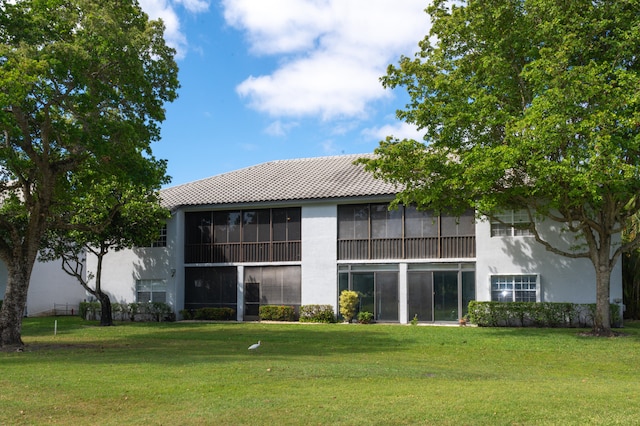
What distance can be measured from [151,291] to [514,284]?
58.3 feet

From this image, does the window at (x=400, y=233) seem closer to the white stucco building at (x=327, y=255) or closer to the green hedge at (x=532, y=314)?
the white stucco building at (x=327, y=255)

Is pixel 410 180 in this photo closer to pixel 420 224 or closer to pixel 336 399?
pixel 420 224

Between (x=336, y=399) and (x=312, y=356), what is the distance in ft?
22.7

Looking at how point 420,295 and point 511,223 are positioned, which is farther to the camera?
point 420,295

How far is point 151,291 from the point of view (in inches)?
1332

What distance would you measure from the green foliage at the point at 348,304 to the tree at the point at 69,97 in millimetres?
12572

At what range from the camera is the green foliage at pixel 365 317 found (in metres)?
29.4

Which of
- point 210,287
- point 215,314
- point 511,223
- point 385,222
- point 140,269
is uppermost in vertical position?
point 385,222

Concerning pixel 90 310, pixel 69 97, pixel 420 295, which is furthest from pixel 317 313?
pixel 69 97

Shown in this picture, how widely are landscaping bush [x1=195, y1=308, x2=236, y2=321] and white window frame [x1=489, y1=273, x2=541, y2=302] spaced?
1253 cm

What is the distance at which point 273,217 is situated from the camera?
1276 inches

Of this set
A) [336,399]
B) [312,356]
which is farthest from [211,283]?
[336,399]

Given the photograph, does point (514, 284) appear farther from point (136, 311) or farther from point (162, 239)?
point (136, 311)

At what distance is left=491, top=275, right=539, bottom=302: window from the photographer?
27453mm
